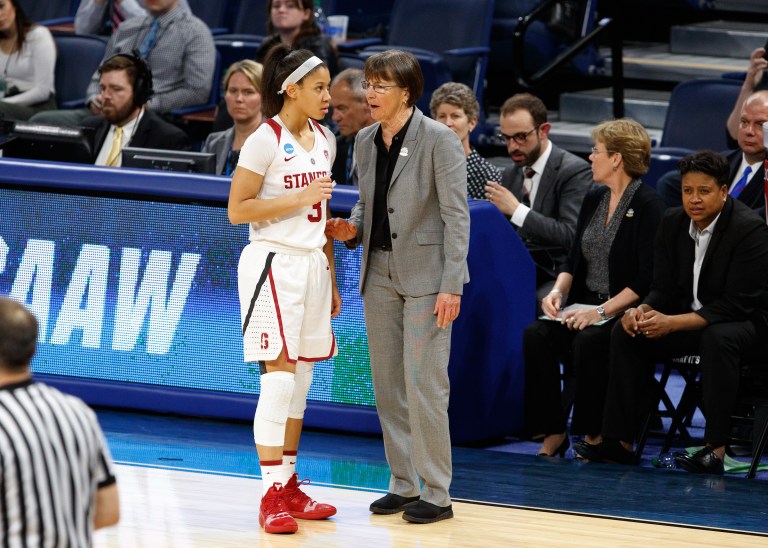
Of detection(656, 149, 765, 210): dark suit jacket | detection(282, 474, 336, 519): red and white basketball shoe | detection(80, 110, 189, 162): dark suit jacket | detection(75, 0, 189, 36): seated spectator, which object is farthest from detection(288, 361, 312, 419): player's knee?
detection(75, 0, 189, 36): seated spectator

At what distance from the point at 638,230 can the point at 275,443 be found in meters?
2.14

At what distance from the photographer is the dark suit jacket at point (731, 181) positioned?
619cm

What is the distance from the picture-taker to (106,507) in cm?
276

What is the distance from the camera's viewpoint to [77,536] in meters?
2.65

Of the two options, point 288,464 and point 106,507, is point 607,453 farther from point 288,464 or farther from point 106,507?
point 106,507

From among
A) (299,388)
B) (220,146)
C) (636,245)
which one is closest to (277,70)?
(299,388)

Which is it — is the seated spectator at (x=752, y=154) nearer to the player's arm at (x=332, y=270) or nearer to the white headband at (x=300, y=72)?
the player's arm at (x=332, y=270)

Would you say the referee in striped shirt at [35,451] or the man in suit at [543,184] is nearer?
the referee in striped shirt at [35,451]

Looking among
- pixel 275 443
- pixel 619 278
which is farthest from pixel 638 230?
pixel 275 443

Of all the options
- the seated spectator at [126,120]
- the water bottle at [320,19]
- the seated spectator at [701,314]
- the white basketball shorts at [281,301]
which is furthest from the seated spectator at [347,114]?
the water bottle at [320,19]

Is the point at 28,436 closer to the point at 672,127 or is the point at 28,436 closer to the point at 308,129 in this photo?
the point at 308,129

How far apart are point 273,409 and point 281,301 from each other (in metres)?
0.37

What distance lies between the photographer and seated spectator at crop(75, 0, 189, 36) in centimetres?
990

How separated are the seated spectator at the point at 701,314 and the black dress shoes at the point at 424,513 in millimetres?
1248
